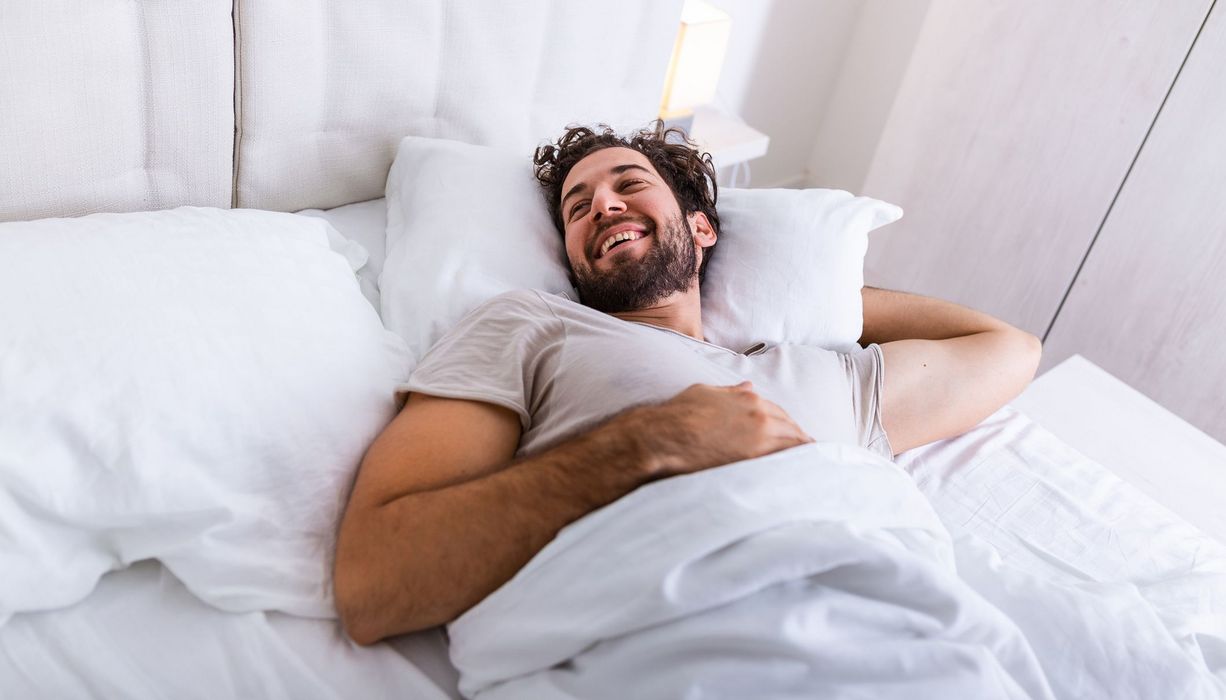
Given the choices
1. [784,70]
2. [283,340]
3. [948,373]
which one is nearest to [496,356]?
[283,340]

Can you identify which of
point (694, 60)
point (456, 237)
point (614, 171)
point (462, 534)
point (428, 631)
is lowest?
point (428, 631)

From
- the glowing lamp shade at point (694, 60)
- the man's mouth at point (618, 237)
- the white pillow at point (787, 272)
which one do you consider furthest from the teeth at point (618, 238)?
the glowing lamp shade at point (694, 60)

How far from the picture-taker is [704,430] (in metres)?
0.99

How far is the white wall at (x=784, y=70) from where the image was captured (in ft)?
9.25

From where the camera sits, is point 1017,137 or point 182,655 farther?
point 1017,137

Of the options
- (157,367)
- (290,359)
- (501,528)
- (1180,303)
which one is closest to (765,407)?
(501,528)

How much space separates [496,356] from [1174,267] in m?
1.98

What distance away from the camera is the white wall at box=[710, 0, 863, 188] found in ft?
9.25

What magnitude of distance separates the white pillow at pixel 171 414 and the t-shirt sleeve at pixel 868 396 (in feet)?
2.36

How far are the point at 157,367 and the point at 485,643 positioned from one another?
1.54ft

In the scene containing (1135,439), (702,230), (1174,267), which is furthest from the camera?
(1174,267)

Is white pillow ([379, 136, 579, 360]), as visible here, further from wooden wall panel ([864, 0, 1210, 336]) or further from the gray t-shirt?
wooden wall panel ([864, 0, 1210, 336])

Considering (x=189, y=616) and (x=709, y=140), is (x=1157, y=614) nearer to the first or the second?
(x=189, y=616)

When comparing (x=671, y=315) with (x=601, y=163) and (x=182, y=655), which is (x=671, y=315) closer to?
(x=601, y=163)
